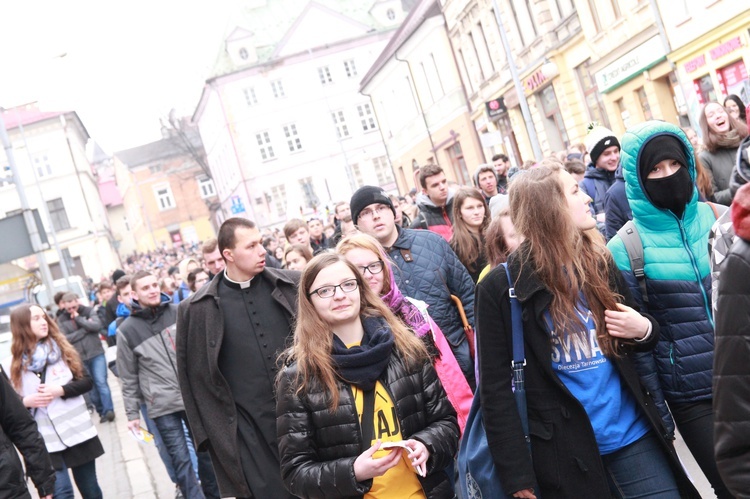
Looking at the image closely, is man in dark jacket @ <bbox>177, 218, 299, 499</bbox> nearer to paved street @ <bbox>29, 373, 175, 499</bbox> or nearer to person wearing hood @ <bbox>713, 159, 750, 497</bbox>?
person wearing hood @ <bbox>713, 159, 750, 497</bbox>

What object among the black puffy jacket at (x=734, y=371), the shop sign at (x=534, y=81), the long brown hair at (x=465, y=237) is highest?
the shop sign at (x=534, y=81)

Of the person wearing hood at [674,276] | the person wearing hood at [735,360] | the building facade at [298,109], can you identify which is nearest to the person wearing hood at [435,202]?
the person wearing hood at [674,276]

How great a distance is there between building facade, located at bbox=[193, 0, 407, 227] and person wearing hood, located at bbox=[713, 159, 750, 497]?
6565cm

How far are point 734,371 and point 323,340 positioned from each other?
221 centimetres

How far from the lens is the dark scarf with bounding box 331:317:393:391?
393 centimetres

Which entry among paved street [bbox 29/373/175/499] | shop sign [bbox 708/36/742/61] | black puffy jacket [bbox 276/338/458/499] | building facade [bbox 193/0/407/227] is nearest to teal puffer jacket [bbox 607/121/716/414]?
black puffy jacket [bbox 276/338/458/499]

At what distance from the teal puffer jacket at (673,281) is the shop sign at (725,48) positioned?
17568 mm

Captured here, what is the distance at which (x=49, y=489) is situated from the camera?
19.0ft

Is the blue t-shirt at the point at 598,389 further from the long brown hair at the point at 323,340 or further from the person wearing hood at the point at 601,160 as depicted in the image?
the person wearing hood at the point at 601,160

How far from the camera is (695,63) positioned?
21.7 m

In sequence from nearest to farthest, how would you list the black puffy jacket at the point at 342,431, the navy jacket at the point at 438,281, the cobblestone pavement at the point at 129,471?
the black puffy jacket at the point at 342,431
the navy jacket at the point at 438,281
the cobblestone pavement at the point at 129,471

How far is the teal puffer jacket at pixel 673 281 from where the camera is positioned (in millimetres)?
3816

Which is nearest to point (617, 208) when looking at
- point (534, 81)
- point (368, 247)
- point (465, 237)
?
point (465, 237)

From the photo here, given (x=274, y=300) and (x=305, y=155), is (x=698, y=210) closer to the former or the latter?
(x=274, y=300)
